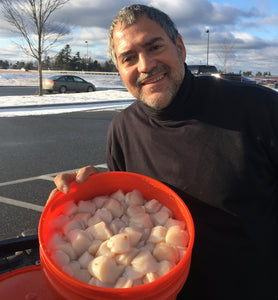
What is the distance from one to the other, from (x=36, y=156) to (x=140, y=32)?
4900 mm

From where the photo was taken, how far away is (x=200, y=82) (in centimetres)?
173

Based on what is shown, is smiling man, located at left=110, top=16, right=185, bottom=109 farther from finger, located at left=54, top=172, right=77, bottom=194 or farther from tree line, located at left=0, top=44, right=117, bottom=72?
tree line, located at left=0, top=44, right=117, bottom=72

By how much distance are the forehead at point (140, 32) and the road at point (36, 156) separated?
101 inches

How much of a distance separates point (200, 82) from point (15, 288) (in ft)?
4.66

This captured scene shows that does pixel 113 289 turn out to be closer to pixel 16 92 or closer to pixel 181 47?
pixel 181 47

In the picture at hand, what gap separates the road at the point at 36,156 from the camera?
3.76 meters

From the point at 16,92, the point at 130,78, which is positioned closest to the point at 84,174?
the point at 130,78

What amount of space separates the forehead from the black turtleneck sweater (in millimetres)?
302

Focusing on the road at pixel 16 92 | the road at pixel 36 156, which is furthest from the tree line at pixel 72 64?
the road at pixel 36 156

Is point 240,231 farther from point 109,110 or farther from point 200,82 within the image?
point 109,110

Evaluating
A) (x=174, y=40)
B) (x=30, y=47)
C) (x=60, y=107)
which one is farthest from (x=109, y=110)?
(x=174, y=40)

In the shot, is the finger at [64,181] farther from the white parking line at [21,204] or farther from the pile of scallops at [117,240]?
the white parking line at [21,204]

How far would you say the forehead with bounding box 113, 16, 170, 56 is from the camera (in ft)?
5.32

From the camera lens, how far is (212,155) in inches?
61.6
